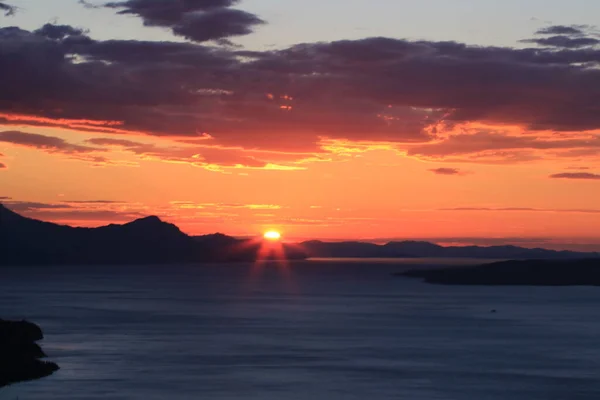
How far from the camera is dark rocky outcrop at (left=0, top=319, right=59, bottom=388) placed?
55.2 metres

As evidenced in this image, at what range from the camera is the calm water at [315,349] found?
184ft

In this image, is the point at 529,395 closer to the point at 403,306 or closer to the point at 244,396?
the point at 244,396

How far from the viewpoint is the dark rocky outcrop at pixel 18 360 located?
5519 centimetres

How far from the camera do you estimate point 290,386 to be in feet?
187

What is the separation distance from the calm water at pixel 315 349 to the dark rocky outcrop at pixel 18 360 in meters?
1.31

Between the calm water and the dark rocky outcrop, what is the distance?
131cm

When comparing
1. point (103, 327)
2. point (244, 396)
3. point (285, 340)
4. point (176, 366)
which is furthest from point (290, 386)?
point (103, 327)

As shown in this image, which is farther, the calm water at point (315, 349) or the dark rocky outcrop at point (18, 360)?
the calm water at point (315, 349)

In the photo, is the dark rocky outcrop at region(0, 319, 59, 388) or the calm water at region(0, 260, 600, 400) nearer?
the dark rocky outcrop at region(0, 319, 59, 388)

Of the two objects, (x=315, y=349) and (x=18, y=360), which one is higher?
(x=18, y=360)

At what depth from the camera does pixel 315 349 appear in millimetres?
77250

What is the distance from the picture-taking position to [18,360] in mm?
57938

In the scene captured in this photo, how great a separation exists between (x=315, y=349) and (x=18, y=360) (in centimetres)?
2722

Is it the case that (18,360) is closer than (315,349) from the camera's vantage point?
Yes
